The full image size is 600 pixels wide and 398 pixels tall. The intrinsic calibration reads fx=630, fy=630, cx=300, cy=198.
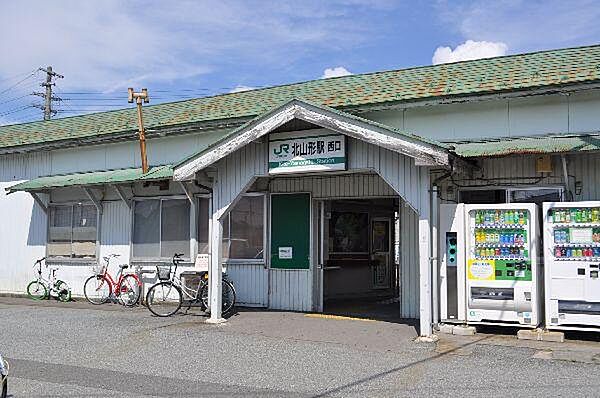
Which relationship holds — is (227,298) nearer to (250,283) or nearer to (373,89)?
(250,283)

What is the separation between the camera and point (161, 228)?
1496cm

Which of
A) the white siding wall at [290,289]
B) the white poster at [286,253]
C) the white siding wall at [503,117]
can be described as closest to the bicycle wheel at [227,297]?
the white siding wall at [290,289]

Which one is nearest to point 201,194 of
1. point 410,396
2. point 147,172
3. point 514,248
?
point 147,172

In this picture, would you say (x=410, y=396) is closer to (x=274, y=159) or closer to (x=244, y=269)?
(x=274, y=159)

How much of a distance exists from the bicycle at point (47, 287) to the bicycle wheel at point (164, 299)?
10.3 ft

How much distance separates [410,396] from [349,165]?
15.9 feet

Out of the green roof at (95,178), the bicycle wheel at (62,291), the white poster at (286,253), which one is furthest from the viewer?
the bicycle wheel at (62,291)

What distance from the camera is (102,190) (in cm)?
1595

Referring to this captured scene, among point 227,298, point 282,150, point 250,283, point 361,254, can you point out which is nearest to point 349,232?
point 361,254

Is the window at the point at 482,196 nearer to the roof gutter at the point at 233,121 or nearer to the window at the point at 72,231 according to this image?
the roof gutter at the point at 233,121

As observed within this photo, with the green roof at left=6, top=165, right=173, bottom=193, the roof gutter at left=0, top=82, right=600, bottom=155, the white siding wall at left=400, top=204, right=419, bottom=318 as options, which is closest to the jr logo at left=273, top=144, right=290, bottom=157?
the roof gutter at left=0, top=82, right=600, bottom=155

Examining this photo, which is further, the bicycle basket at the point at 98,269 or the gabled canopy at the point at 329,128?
the bicycle basket at the point at 98,269

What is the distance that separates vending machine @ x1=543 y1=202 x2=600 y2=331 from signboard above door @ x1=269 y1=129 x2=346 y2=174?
3.48 m

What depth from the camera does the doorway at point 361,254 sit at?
1609 centimetres
